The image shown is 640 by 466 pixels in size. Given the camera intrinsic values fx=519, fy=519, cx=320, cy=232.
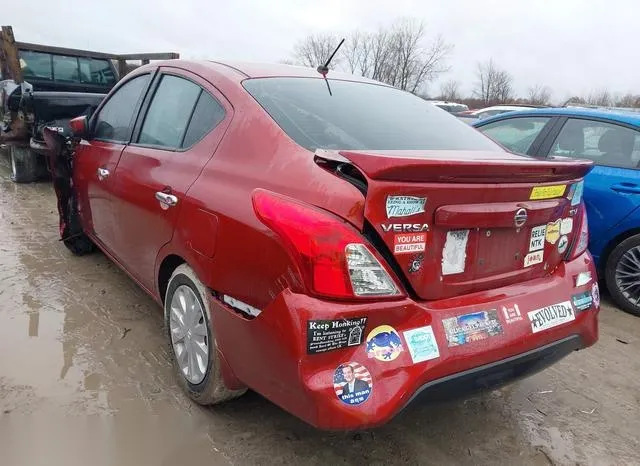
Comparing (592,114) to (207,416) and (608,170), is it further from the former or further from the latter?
(207,416)

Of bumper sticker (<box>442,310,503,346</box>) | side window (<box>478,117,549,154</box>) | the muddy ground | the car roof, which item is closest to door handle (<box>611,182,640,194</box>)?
the car roof

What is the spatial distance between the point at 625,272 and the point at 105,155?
390cm

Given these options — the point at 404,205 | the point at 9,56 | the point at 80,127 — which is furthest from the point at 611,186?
the point at 9,56

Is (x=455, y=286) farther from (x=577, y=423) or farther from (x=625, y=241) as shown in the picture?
(x=625, y=241)

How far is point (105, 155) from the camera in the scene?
3406mm

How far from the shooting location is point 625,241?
397cm

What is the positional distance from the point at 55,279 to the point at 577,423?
12.0 ft

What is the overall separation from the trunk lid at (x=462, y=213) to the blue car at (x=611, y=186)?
5.62ft

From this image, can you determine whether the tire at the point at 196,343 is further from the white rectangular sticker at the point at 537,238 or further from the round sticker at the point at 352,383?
the white rectangular sticker at the point at 537,238

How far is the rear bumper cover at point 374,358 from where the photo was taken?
1.69m

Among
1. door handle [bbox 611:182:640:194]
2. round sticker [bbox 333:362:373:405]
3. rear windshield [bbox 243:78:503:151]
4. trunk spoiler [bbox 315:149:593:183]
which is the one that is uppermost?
rear windshield [bbox 243:78:503:151]

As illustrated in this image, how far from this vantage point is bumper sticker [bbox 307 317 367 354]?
1.68 meters

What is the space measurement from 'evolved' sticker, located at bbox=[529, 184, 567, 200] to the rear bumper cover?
37cm

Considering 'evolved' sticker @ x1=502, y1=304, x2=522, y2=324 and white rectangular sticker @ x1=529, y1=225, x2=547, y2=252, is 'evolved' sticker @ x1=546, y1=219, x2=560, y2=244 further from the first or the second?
'evolved' sticker @ x1=502, y1=304, x2=522, y2=324
